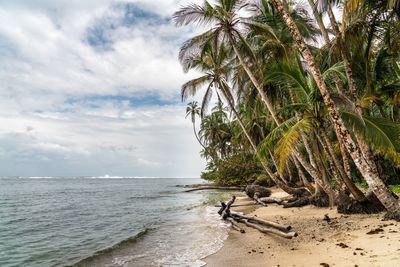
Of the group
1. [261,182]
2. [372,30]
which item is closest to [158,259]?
[372,30]

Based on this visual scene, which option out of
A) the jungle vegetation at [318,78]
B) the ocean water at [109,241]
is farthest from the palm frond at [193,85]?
the ocean water at [109,241]

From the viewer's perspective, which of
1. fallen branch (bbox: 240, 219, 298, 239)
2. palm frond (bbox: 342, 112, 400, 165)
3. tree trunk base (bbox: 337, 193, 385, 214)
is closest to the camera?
fallen branch (bbox: 240, 219, 298, 239)

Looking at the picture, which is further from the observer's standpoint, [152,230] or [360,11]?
[152,230]

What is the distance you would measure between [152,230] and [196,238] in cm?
358

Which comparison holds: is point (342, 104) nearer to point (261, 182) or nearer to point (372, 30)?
point (372, 30)

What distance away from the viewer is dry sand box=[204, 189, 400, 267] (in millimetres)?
6539

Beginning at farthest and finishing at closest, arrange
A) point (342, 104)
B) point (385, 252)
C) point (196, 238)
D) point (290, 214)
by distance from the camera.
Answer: point (290, 214), point (196, 238), point (342, 104), point (385, 252)

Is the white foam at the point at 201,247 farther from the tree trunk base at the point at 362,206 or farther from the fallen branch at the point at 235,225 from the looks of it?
the tree trunk base at the point at 362,206

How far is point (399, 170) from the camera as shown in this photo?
2350 centimetres

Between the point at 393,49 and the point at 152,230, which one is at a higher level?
the point at 393,49

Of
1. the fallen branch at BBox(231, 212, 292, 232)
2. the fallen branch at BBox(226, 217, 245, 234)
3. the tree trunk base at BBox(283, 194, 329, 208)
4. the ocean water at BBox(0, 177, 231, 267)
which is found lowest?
the ocean water at BBox(0, 177, 231, 267)

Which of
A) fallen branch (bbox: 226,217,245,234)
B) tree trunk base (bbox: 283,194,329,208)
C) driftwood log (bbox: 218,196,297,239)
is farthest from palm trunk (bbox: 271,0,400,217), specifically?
tree trunk base (bbox: 283,194,329,208)

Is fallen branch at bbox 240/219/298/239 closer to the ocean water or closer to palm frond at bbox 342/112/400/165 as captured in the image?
the ocean water

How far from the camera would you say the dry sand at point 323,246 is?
21.5 feet
